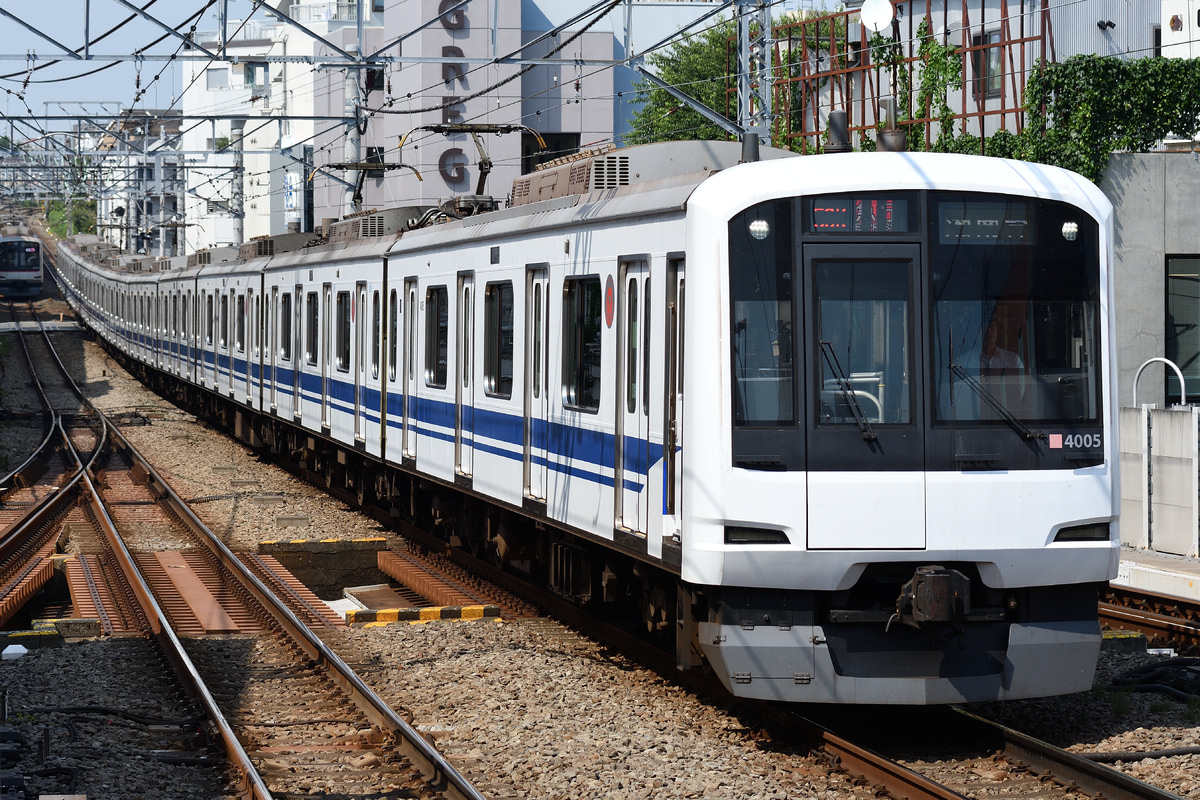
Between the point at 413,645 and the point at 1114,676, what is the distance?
173 inches

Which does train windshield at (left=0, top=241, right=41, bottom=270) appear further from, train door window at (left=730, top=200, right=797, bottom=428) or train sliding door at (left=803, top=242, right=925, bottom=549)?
train sliding door at (left=803, top=242, right=925, bottom=549)

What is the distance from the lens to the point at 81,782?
700 centimetres

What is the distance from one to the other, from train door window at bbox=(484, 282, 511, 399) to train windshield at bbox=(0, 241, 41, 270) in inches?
2483

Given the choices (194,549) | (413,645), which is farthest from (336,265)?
(413,645)

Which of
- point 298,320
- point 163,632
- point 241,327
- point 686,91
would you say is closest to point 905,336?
point 163,632

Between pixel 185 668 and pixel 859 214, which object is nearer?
pixel 859 214

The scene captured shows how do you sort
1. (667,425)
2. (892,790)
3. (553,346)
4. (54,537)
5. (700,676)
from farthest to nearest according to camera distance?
(54,537) < (553,346) < (700,676) < (667,425) < (892,790)

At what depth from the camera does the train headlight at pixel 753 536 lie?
7152 millimetres

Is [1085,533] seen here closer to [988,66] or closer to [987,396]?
[987,396]

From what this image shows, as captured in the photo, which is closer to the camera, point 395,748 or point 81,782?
point 81,782

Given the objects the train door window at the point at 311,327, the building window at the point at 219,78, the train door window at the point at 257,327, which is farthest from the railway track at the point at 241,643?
the building window at the point at 219,78

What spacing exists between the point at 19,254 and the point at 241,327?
1950 inches

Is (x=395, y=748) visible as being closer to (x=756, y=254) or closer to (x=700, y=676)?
(x=700, y=676)

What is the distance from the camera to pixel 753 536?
23.5 ft
